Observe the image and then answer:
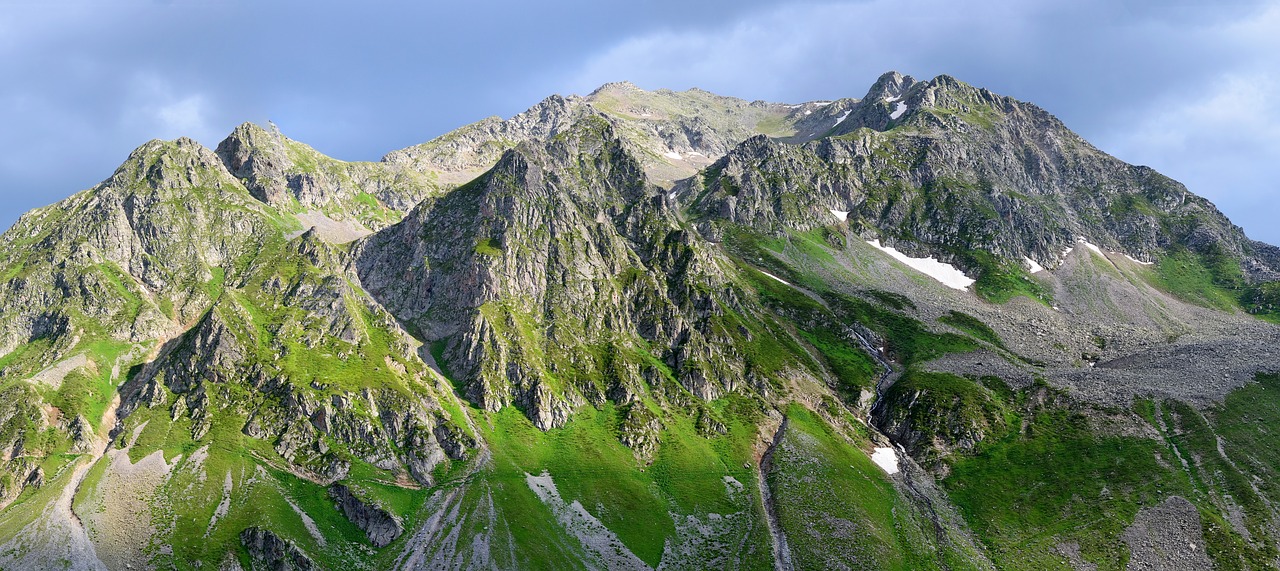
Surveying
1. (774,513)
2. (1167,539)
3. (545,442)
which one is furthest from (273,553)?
(1167,539)

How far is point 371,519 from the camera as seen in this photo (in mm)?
125500

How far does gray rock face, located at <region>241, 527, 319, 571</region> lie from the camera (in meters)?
113

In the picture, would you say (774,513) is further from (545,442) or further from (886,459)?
(545,442)

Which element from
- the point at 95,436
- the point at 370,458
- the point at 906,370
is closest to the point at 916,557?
the point at 906,370

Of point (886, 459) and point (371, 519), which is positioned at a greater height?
point (886, 459)

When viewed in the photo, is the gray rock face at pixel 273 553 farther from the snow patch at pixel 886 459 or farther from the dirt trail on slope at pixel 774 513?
the snow patch at pixel 886 459

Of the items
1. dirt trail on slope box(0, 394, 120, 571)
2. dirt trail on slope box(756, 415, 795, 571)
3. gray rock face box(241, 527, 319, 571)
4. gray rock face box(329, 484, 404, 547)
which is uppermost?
dirt trail on slope box(756, 415, 795, 571)

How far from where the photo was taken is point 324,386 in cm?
15300

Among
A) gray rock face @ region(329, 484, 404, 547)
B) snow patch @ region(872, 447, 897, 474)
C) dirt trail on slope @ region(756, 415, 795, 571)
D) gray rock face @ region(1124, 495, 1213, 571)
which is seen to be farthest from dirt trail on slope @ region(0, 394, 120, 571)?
gray rock face @ region(1124, 495, 1213, 571)

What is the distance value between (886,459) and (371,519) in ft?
376

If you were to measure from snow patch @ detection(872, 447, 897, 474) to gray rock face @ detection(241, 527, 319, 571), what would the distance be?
120m

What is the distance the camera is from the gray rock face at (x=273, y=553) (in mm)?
112875

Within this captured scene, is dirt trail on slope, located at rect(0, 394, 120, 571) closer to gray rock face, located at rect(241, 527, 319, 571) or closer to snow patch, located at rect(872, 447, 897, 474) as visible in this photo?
gray rock face, located at rect(241, 527, 319, 571)

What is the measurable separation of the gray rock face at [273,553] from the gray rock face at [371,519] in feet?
38.0
